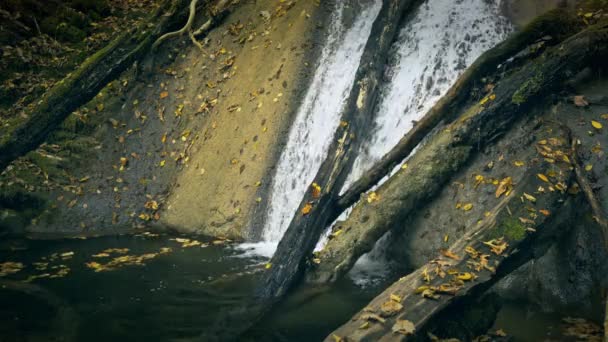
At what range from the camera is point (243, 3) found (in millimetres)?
10977

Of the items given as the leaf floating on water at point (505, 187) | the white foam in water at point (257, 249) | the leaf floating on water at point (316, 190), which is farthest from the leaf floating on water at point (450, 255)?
the white foam in water at point (257, 249)

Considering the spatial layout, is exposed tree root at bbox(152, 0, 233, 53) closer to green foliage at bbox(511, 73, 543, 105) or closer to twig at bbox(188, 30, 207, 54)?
twig at bbox(188, 30, 207, 54)

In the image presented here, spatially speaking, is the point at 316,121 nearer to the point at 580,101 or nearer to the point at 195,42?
the point at 195,42

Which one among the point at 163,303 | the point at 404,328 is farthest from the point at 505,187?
the point at 163,303

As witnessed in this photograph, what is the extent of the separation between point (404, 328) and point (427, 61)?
496cm

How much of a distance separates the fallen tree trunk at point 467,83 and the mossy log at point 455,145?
0.70ft

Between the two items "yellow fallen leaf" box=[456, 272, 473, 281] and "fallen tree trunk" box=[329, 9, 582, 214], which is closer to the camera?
"yellow fallen leaf" box=[456, 272, 473, 281]

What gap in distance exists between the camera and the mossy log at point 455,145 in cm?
596

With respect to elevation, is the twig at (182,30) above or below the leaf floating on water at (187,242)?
above

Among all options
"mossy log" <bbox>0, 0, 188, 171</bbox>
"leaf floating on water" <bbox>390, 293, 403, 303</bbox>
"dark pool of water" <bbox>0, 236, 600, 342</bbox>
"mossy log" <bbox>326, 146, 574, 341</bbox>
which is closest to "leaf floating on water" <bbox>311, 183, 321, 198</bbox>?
"dark pool of water" <bbox>0, 236, 600, 342</bbox>

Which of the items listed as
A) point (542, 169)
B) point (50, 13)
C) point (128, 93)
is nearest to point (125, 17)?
point (50, 13)

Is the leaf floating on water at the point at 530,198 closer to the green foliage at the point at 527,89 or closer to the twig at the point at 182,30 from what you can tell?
the green foliage at the point at 527,89

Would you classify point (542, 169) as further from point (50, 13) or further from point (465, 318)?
point (50, 13)

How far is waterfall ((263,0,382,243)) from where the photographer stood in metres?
7.96
